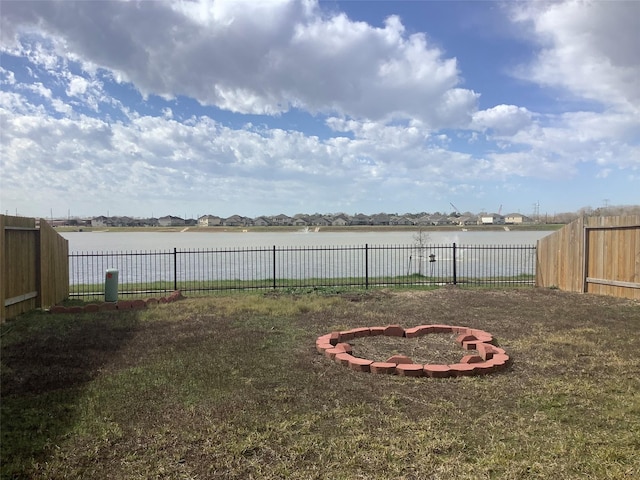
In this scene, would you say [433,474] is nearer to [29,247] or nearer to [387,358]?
[387,358]

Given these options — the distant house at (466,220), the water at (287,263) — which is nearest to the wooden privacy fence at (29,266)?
the water at (287,263)

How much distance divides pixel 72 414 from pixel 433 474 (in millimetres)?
3022

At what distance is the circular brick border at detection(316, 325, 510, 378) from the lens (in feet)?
17.4

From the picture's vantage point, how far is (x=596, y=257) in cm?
1210

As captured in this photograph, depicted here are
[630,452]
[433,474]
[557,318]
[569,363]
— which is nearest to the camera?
[433,474]

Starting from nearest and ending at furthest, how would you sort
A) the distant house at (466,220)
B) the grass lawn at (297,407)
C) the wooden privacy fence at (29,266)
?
the grass lawn at (297,407) → the wooden privacy fence at (29,266) → the distant house at (466,220)

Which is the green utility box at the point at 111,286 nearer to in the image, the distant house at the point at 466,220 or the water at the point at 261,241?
the water at the point at 261,241

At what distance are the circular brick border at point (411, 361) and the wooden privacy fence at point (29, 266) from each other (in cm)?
588

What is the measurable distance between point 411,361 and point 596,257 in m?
8.52

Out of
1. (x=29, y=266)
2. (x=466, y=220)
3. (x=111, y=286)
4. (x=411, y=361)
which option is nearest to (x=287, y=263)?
(x=111, y=286)

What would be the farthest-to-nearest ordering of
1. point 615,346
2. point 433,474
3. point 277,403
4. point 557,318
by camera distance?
point 557,318, point 615,346, point 277,403, point 433,474

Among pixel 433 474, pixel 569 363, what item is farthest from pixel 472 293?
pixel 433 474

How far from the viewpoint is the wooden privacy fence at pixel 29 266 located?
8.77 metres

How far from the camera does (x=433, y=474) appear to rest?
10.3 ft
